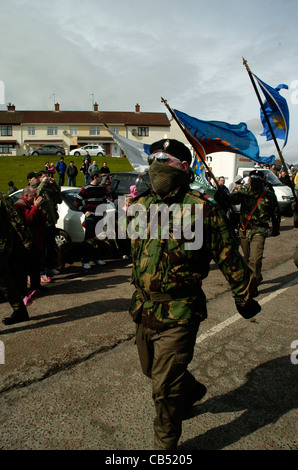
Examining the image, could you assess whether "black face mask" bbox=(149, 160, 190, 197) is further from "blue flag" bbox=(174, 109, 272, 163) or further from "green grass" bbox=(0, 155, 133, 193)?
"green grass" bbox=(0, 155, 133, 193)

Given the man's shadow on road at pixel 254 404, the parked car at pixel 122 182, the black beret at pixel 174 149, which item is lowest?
the man's shadow on road at pixel 254 404

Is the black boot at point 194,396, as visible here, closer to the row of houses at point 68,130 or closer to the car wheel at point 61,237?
the car wheel at point 61,237

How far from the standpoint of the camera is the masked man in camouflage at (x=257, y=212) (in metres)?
6.25

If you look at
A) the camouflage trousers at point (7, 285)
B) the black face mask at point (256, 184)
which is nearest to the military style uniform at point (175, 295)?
the camouflage trousers at point (7, 285)

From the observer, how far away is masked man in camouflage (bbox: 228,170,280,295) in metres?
6.25

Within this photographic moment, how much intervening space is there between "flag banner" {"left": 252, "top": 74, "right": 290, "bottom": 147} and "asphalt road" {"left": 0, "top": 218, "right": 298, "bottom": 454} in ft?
8.08

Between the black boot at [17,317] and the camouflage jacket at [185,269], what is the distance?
2.91 m

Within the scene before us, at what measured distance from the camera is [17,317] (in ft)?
16.1

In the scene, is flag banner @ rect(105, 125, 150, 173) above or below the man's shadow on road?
above

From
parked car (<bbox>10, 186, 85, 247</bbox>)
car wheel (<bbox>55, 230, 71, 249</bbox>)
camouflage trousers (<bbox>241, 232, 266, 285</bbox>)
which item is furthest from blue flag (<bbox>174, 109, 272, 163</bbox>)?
car wheel (<bbox>55, 230, 71, 249</bbox>)

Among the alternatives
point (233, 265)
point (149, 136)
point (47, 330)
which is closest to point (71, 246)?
point (233, 265)

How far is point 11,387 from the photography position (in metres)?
3.46

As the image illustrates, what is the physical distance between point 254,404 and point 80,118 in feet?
209

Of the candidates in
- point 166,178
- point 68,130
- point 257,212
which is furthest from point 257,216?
point 68,130
